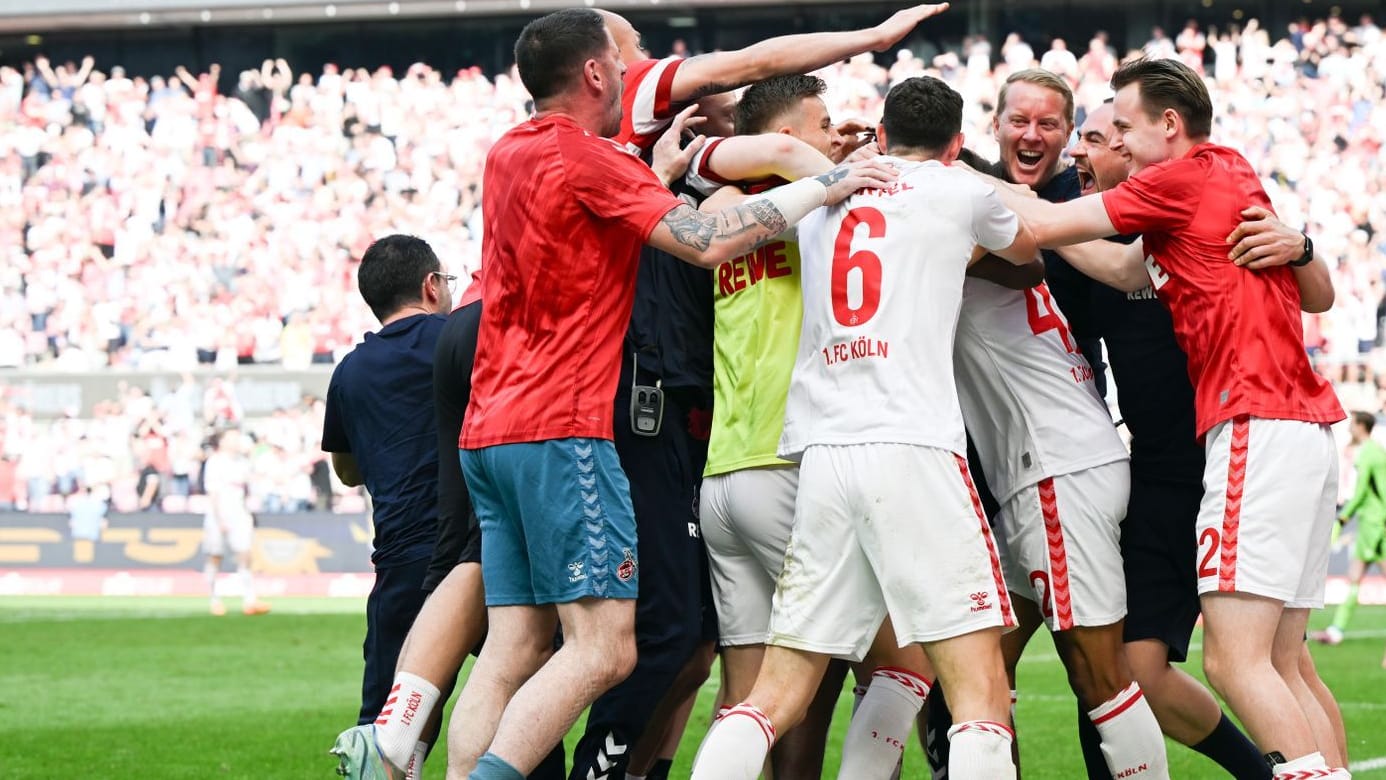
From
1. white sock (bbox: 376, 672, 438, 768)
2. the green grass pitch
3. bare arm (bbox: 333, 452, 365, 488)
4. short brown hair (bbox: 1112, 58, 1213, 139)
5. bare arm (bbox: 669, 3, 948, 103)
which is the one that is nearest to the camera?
bare arm (bbox: 669, 3, 948, 103)

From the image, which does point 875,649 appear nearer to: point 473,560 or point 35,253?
point 473,560

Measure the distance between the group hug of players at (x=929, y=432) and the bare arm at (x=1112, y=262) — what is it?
0.04 feet

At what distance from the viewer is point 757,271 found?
5262 millimetres

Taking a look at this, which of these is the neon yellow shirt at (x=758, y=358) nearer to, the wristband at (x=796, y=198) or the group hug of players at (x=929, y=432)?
the group hug of players at (x=929, y=432)

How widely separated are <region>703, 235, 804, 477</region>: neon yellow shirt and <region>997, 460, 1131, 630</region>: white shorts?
91 cm

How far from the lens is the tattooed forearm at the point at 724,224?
4.62 metres

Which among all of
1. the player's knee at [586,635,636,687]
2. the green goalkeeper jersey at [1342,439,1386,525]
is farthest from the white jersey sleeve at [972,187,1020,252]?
the green goalkeeper jersey at [1342,439,1386,525]

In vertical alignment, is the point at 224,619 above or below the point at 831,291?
below

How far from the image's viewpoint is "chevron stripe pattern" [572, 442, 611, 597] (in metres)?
4.74

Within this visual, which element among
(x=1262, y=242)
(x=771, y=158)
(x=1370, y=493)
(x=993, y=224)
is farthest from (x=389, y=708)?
(x=1370, y=493)

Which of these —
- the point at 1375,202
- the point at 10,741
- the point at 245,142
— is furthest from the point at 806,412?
the point at 245,142

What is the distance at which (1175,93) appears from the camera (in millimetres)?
5098

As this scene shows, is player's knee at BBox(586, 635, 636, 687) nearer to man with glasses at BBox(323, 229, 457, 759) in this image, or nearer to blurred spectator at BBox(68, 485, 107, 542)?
man with glasses at BBox(323, 229, 457, 759)

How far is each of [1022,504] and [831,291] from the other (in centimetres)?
114
